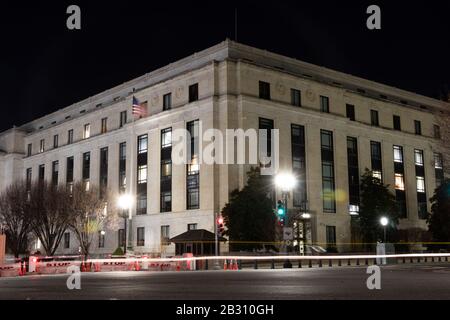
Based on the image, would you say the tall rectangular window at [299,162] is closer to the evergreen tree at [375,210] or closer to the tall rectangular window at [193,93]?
the evergreen tree at [375,210]

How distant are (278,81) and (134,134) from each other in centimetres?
1807

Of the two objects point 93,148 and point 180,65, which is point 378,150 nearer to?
point 180,65

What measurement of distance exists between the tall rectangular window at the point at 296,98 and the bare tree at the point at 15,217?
3211cm

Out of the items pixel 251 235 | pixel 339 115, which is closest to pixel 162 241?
pixel 251 235

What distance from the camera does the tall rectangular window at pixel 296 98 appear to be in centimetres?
6588

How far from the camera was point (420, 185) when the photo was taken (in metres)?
78.9

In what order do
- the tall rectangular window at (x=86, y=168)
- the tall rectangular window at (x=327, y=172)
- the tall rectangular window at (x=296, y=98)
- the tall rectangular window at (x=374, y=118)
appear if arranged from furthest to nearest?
the tall rectangular window at (x=86, y=168)
the tall rectangular window at (x=374, y=118)
the tall rectangular window at (x=327, y=172)
the tall rectangular window at (x=296, y=98)

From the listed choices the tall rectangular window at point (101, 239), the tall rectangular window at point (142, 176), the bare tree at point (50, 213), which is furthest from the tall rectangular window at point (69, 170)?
the tall rectangular window at point (142, 176)

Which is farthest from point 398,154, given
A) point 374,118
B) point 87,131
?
point 87,131

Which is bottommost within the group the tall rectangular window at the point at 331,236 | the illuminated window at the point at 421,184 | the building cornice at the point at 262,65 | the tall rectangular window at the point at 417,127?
the tall rectangular window at the point at 331,236

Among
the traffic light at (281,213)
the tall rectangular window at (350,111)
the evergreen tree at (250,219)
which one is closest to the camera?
the traffic light at (281,213)

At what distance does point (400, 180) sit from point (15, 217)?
47189 mm
